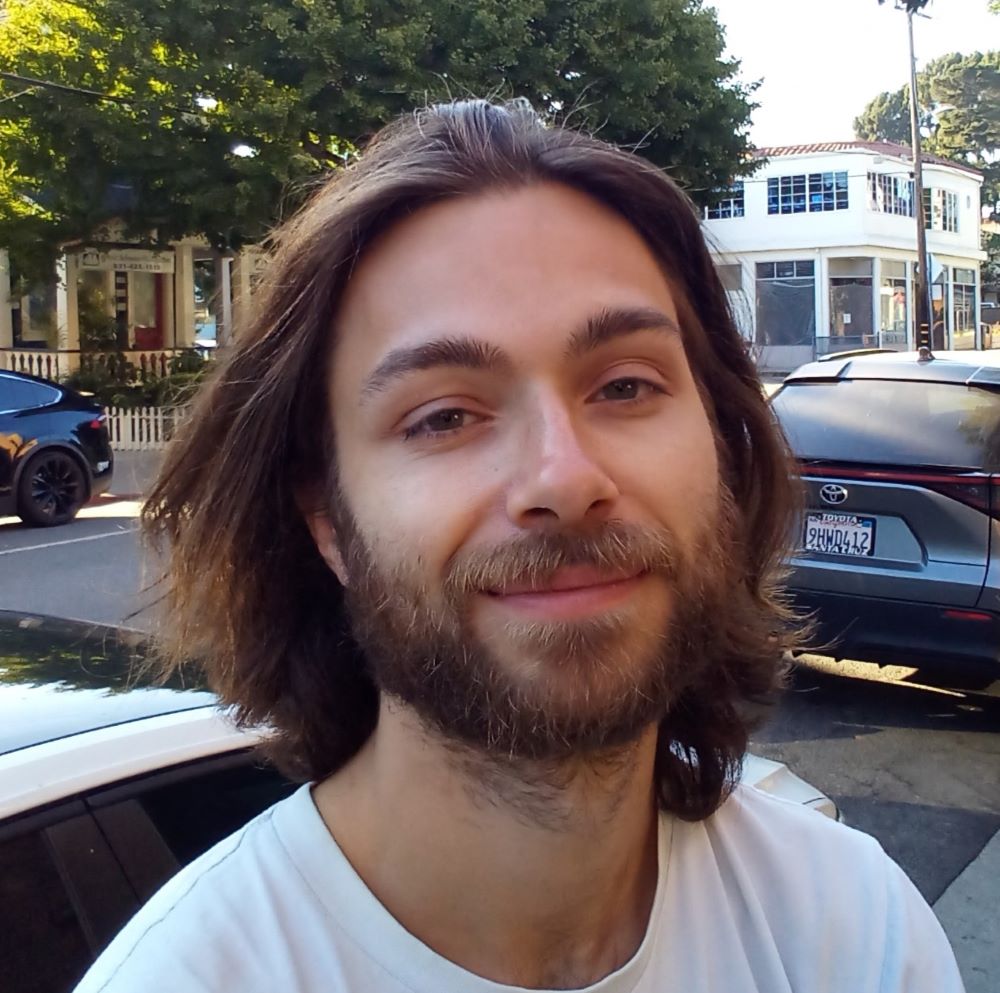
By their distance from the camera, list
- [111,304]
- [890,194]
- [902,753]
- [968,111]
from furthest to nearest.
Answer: [968,111]
[890,194]
[111,304]
[902,753]

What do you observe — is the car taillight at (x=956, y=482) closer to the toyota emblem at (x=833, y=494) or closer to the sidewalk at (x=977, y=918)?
the toyota emblem at (x=833, y=494)

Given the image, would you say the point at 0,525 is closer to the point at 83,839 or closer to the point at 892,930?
the point at 83,839

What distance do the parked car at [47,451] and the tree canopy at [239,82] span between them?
6537 mm

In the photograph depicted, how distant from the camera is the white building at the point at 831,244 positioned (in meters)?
45.0

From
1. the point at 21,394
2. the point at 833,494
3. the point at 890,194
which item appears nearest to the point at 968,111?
the point at 890,194

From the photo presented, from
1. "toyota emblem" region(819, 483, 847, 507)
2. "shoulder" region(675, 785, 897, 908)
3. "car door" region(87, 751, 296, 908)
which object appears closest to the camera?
"shoulder" region(675, 785, 897, 908)

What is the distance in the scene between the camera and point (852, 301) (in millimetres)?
47125

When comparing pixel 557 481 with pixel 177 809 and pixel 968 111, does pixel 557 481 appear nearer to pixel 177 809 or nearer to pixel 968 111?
pixel 177 809

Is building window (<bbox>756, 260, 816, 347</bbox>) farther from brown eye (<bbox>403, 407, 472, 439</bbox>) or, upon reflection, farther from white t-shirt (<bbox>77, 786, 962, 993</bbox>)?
brown eye (<bbox>403, 407, 472, 439</bbox>)

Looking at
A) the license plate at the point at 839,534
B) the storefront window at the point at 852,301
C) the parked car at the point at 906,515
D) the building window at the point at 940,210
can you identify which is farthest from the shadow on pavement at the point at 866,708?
the building window at the point at 940,210

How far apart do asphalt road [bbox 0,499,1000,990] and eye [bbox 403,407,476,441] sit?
6.43 ft

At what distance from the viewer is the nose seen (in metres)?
1.26

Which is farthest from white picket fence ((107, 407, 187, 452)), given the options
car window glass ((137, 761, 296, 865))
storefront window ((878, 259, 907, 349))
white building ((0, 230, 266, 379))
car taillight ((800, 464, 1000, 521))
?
storefront window ((878, 259, 907, 349))

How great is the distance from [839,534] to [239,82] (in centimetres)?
1481
